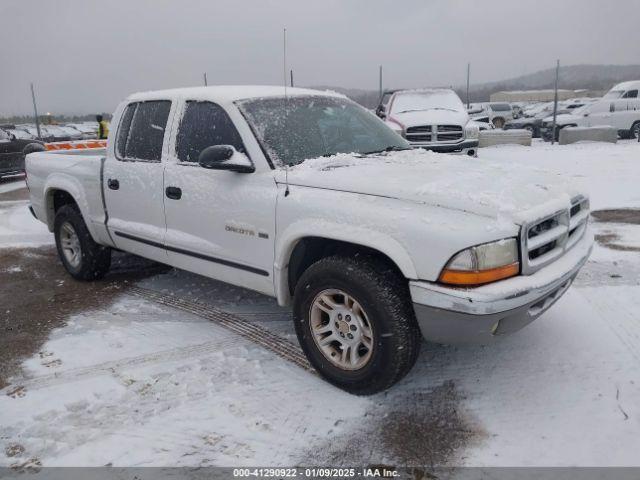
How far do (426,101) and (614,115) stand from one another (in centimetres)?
1022

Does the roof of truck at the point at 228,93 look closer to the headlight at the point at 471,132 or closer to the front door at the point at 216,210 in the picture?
the front door at the point at 216,210

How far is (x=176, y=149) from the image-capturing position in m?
4.02

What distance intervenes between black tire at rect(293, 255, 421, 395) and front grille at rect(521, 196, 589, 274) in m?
0.66

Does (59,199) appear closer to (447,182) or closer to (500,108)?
(447,182)

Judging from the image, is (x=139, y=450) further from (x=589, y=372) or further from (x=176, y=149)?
(x=589, y=372)

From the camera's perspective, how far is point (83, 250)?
5137 mm

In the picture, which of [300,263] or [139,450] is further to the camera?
[300,263]

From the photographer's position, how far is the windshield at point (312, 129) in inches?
142

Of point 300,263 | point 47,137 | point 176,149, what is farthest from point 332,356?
point 47,137

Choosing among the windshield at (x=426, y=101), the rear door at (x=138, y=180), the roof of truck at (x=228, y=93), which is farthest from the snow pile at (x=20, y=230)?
the windshield at (x=426, y=101)

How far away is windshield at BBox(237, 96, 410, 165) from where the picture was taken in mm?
3604

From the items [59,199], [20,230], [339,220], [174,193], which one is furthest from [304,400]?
[20,230]

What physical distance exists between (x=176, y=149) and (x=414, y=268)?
222 cm

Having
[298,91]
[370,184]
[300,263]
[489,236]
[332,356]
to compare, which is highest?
[298,91]
